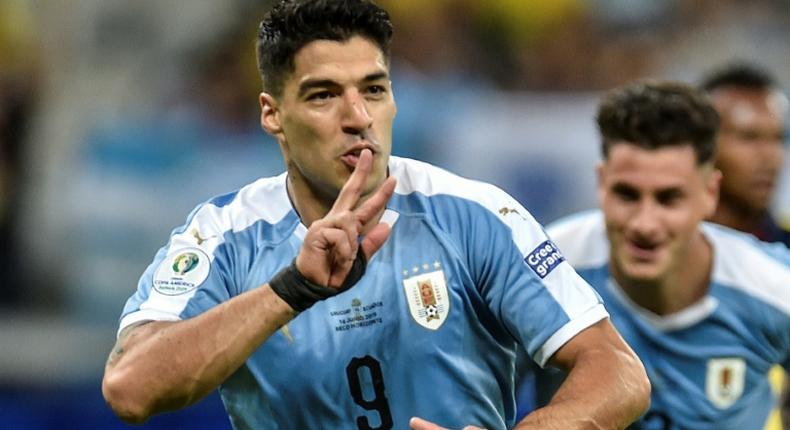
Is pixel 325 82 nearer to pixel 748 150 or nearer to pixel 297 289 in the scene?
pixel 297 289

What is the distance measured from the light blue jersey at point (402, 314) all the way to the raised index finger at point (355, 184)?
1.13ft

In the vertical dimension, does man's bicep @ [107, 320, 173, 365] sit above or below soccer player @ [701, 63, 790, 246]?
below

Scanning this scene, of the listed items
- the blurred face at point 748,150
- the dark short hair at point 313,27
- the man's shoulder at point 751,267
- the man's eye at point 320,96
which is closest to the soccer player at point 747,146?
the blurred face at point 748,150

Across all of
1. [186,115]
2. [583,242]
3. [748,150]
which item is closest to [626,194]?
[583,242]

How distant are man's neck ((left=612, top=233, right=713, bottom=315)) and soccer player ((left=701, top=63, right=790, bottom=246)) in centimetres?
96

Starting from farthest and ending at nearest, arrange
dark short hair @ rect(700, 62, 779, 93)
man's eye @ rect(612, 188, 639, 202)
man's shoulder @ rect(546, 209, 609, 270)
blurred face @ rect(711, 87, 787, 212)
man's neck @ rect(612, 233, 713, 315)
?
1. dark short hair @ rect(700, 62, 779, 93)
2. blurred face @ rect(711, 87, 787, 212)
3. man's shoulder @ rect(546, 209, 609, 270)
4. man's neck @ rect(612, 233, 713, 315)
5. man's eye @ rect(612, 188, 639, 202)

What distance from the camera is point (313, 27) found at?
409 centimetres

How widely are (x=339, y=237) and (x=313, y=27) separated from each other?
0.73 meters

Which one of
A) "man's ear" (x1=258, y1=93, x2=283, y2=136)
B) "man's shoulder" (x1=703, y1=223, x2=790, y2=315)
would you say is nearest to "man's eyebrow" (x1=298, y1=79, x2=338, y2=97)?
"man's ear" (x1=258, y1=93, x2=283, y2=136)

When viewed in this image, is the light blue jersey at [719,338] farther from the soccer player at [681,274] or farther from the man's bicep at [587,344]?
the man's bicep at [587,344]

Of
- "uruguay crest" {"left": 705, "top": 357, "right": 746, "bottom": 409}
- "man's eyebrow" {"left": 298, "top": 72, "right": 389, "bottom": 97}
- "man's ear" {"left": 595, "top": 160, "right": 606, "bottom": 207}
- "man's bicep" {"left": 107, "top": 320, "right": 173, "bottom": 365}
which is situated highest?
"man's eyebrow" {"left": 298, "top": 72, "right": 389, "bottom": 97}

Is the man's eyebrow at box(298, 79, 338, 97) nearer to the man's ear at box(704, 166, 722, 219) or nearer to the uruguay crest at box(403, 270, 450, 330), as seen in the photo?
the uruguay crest at box(403, 270, 450, 330)

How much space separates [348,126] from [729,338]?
230cm

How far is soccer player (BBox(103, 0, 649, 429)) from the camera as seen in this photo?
3.86m
